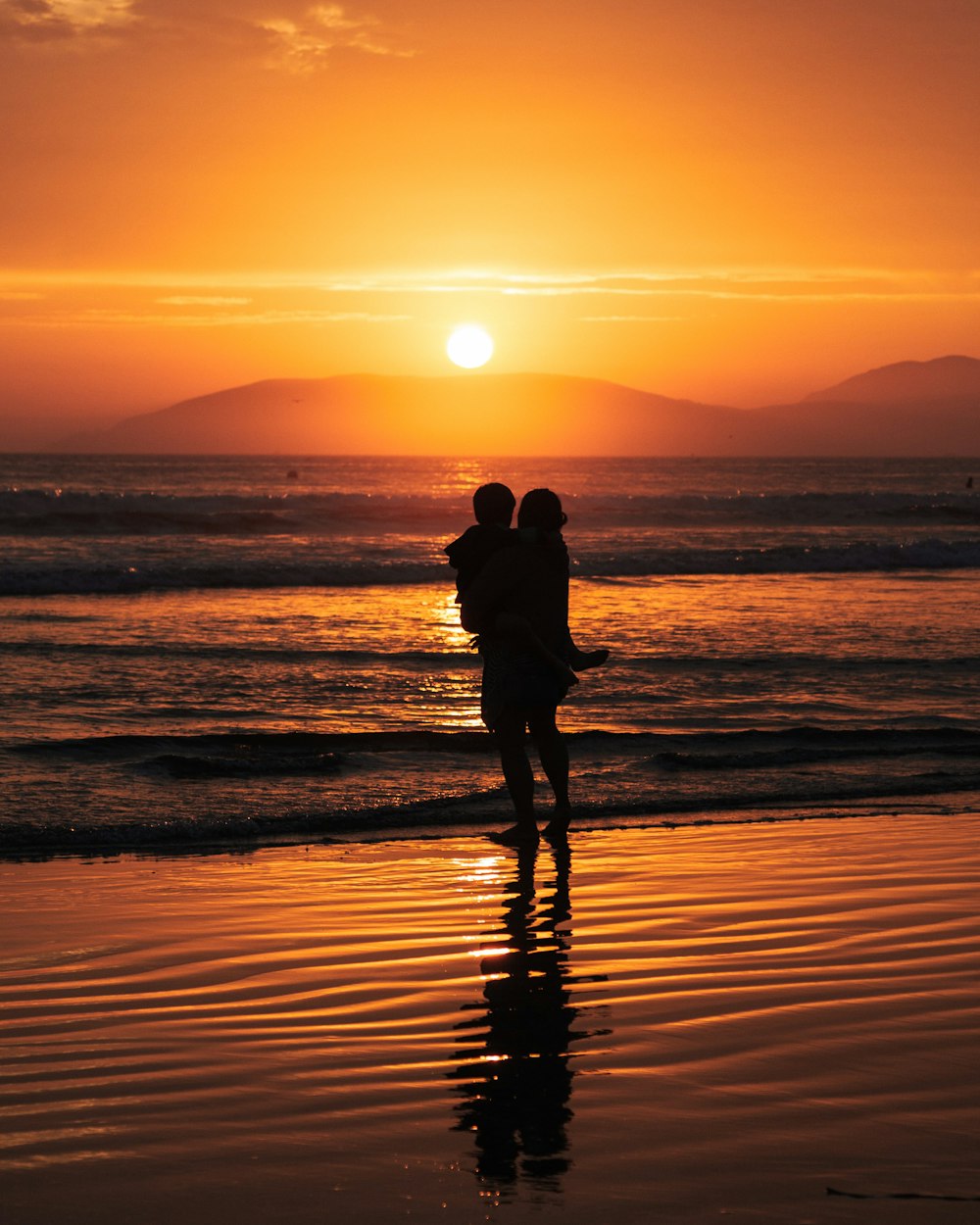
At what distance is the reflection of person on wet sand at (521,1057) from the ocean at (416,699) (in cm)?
250

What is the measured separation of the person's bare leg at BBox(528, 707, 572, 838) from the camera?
694 cm

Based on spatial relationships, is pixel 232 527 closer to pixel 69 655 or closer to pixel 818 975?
pixel 69 655

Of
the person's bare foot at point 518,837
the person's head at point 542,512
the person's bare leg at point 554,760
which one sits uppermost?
the person's head at point 542,512

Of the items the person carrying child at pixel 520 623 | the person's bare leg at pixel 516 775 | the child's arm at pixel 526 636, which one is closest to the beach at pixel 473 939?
the person's bare leg at pixel 516 775

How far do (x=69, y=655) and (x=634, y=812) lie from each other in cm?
766

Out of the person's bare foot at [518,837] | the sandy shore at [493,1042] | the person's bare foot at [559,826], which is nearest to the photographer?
the sandy shore at [493,1042]

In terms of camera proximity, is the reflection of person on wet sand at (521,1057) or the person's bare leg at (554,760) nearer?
the reflection of person on wet sand at (521,1057)

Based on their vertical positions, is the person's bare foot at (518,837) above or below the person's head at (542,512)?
below

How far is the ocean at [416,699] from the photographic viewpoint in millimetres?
7766

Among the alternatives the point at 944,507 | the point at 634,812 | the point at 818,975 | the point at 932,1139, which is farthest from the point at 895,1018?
the point at 944,507

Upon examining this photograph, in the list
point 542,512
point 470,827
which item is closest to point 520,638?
point 542,512

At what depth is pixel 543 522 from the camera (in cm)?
673

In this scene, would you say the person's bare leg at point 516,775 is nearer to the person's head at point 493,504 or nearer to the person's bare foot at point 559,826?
the person's bare foot at point 559,826

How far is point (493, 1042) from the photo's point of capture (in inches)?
149
